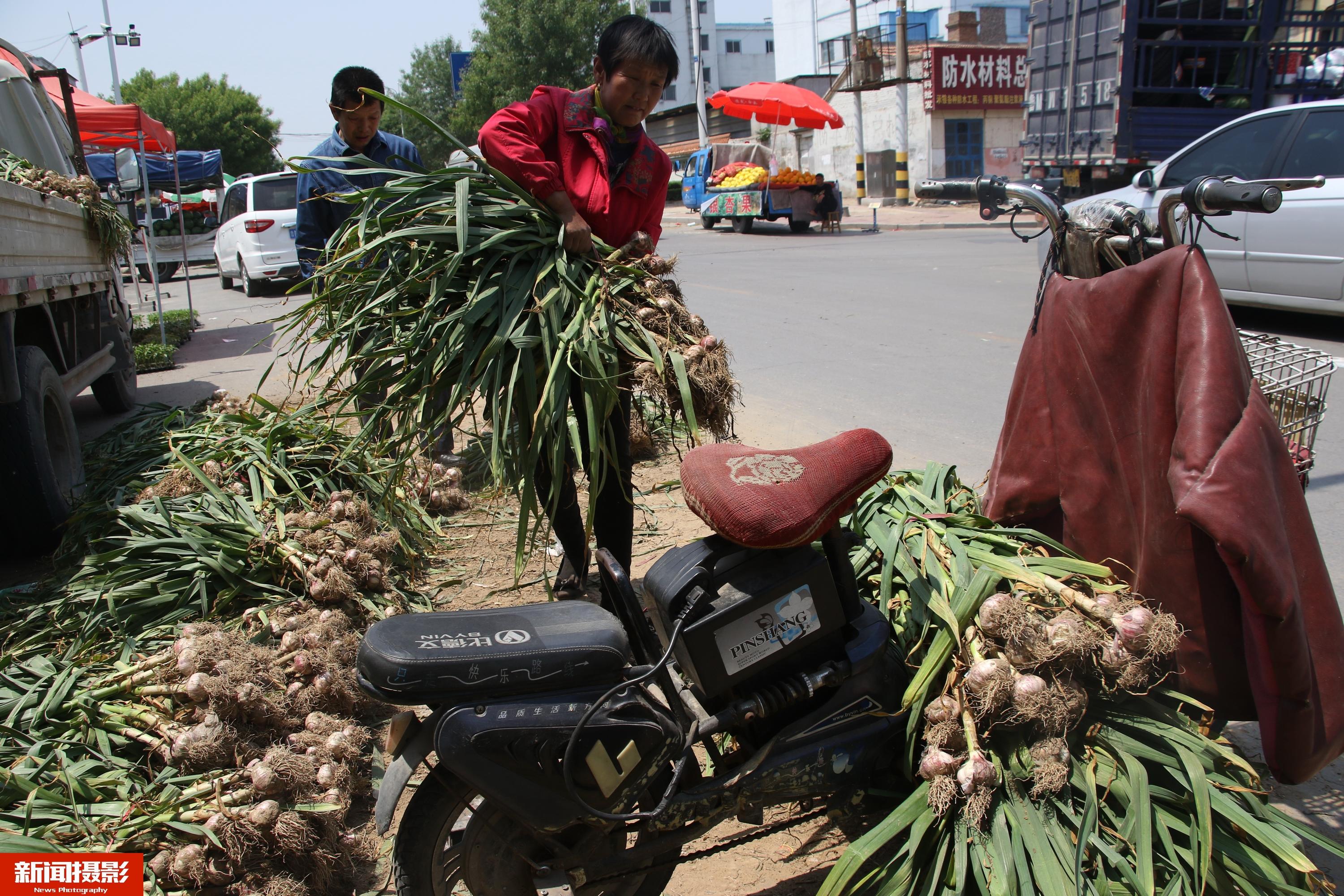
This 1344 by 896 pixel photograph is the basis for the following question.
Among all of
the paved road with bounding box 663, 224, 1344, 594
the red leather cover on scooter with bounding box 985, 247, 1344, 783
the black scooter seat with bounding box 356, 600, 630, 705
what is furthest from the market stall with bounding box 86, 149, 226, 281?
the red leather cover on scooter with bounding box 985, 247, 1344, 783

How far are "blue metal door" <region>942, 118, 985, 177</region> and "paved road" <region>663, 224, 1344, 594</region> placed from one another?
17472 mm

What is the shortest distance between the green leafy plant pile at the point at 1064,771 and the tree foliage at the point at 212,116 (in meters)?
46.9

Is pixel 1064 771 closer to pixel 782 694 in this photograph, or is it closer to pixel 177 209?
pixel 782 694

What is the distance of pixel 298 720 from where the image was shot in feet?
8.25

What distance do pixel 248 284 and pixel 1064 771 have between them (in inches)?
630

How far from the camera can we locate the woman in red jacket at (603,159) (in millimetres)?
2664

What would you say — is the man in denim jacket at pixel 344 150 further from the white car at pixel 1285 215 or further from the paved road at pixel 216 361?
the white car at pixel 1285 215

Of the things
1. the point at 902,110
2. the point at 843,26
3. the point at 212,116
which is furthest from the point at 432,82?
the point at 902,110

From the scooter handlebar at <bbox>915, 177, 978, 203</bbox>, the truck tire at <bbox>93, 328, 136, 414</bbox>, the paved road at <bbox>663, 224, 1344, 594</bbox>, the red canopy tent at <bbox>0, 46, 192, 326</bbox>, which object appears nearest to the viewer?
the scooter handlebar at <bbox>915, 177, 978, 203</bbox>

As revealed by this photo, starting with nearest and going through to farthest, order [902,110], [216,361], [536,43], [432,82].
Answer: [216,361] < [902,110] < [536,43] < [432,82]

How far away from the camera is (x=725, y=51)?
221 ft

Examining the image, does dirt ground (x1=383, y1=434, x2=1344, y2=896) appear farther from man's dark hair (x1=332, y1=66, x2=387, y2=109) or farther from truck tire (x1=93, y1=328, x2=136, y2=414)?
truck tire (x1=93, y1=328, x2=136, y2=414)

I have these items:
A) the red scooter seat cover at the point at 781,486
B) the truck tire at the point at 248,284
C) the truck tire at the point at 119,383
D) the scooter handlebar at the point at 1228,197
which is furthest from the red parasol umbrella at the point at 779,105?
the red scooter seat cover at the point at 781,486

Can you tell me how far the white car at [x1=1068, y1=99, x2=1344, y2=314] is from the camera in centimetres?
679
